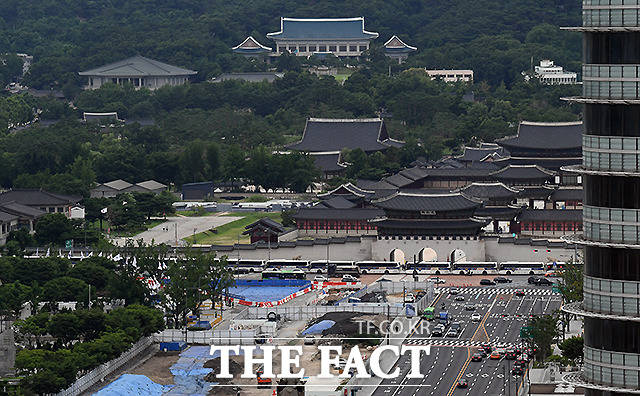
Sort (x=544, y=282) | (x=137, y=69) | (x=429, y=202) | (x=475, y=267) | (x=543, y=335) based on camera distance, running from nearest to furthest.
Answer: (x=543, y=335), (x=544, y=282), (x=475, y=267), (x=429, y=202), (x=137, y=69)

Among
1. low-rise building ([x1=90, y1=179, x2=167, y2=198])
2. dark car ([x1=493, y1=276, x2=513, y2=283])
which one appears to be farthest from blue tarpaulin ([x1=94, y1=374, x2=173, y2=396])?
low-rise building ([x1=90, y1=179, x2=167, y2=198])

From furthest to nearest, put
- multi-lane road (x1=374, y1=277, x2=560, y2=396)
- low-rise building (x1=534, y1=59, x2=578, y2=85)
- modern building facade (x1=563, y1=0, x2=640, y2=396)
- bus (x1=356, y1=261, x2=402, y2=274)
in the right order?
low-rise building (x1=534, y1=59, x2=578, y2=85), bus (x1=356, y1=261, x2=402, y2=274), multi-lane road (x1=374, y1=277, x2=560, y2=396), modern building facade (x1=563, y1=0, x2=640, y2=396)

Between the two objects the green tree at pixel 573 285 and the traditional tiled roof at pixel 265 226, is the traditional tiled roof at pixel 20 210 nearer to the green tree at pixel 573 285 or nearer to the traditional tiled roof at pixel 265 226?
the traditional tiled roof at pixel 265 226

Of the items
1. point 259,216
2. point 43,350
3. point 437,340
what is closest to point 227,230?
point 259,216

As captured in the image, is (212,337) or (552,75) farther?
(552,75)

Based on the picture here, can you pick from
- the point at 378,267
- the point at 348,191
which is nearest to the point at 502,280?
the point at 378,267

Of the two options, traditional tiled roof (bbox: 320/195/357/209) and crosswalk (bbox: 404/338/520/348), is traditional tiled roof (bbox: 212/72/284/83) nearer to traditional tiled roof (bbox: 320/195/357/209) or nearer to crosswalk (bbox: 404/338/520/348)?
traditional tiled roof (bbox: 320/195/357/209)

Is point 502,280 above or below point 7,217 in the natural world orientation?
below

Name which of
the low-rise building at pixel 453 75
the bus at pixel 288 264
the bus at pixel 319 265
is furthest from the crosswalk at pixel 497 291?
the low-rise building at pixel 453 75

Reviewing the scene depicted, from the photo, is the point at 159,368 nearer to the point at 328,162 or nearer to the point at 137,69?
the point at 328,162
